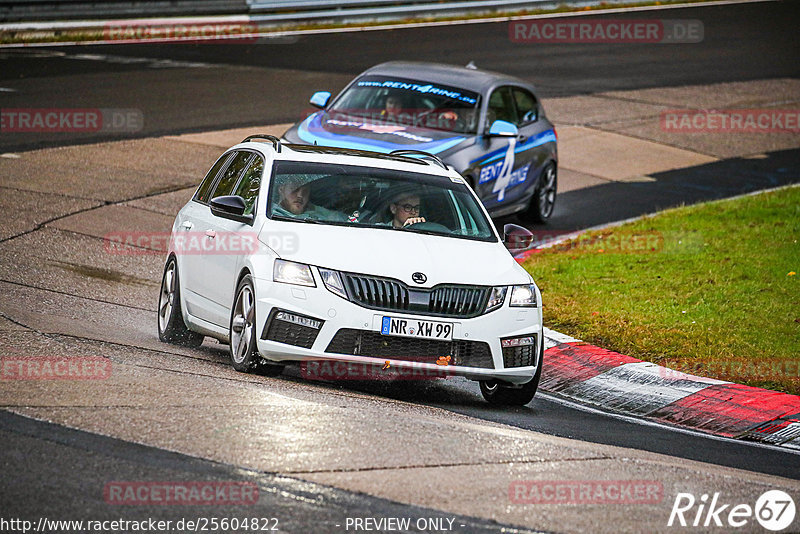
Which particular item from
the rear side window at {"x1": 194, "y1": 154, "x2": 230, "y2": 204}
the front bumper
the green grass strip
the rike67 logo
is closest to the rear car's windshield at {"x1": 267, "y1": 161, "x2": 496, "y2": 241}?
the front bumper

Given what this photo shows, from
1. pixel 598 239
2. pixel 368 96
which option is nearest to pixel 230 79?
pixel 368 96

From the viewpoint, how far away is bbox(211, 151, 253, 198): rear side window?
32.2ft

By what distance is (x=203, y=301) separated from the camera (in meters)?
9.33

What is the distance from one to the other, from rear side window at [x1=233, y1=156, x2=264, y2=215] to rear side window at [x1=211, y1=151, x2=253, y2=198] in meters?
0.14

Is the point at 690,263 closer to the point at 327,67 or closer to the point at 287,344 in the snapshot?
the point at 287,344

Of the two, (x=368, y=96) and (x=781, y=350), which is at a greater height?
(x=368, y=96)

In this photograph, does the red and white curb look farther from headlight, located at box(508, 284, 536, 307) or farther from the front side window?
the front side window

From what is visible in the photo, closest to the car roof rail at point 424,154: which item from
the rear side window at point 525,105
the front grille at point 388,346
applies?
the front grille at point 388,346

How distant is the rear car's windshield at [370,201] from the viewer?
9.01m

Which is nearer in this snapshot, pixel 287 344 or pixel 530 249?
pixel 287 344

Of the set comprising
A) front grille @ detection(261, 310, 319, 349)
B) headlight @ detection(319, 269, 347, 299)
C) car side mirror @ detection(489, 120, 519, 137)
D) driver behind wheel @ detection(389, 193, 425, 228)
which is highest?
driver behind wheel @ detection(389, 193, 425, 228)

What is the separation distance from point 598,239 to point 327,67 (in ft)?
40.4

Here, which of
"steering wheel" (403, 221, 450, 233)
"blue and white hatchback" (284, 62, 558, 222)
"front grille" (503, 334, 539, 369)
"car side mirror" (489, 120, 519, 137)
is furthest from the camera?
"car side mirror" (489, 120, 519, 137)

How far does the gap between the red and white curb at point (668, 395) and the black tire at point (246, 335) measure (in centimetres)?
241
